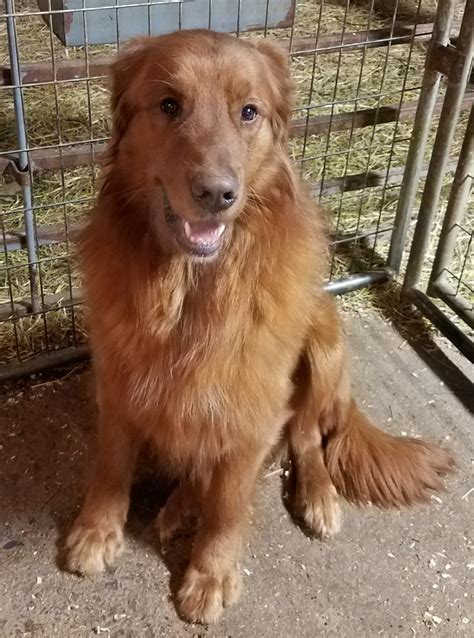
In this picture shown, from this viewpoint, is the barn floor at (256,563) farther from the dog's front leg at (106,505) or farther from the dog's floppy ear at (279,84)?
the dog's floppy ear at (279,84)

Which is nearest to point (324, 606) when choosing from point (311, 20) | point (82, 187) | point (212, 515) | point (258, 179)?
point (212, 515)

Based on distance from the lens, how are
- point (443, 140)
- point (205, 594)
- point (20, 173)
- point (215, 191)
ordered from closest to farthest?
point (215, 191)
point (205, 594)
point (20, 173)
point (443, 140)

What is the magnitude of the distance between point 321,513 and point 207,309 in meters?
0.87

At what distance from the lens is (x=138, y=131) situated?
1.69 meters

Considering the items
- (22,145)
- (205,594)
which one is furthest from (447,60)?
(205,594)

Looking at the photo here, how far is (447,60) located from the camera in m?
2.76

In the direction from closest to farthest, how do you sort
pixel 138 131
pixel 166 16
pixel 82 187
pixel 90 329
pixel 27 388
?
pixel 138 131 < pixel 90 329 < pixel 27 388 < pixel 166 16 < pixel 82 187

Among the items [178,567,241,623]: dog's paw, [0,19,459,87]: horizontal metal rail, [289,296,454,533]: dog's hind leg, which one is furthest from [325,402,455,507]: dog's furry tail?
[0,19,459,87]: horizontal metal rail

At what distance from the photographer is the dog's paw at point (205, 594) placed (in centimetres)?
200

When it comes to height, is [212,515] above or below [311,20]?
below

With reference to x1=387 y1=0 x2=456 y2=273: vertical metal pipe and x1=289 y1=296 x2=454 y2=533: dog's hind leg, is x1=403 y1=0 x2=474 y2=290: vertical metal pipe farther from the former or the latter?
x1=289 y1=296 x2=454 y2=533: dog's hind leg

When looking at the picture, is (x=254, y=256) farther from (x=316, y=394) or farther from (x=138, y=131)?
(x=316, y=394)

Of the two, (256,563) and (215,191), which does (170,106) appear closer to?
(215,191)

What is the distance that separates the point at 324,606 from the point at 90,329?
106cm
